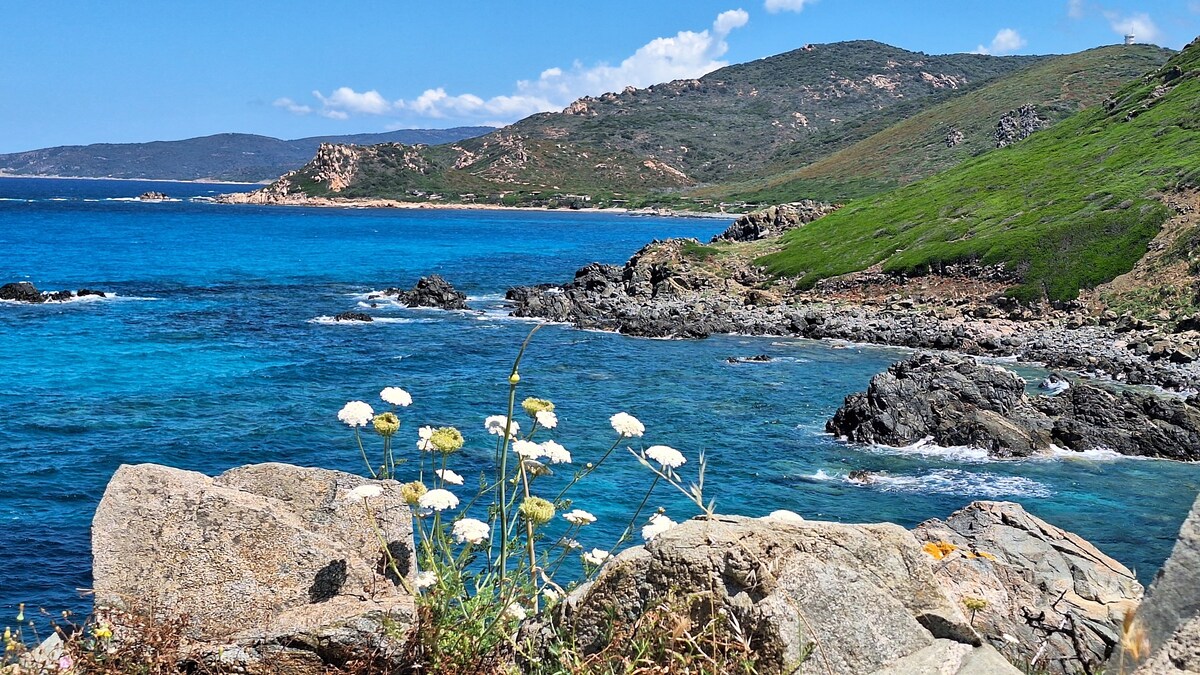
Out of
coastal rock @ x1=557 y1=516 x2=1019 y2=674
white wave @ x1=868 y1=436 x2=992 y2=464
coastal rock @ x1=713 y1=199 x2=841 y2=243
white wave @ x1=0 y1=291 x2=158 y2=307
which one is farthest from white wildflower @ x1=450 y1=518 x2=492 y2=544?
coastal rock @ x1=713 y1=199 x2=841 y2=243

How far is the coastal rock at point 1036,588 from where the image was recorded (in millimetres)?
8344

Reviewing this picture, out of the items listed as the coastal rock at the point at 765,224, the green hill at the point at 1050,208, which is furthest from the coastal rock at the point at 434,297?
the coastal rock at the point at 765,224

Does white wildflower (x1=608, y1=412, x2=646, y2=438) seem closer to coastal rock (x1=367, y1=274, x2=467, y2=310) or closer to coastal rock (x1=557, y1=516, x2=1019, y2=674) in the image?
coastal rock (x1=557, y1=516, x2=1019, y2=674)

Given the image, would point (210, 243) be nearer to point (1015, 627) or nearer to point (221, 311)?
point (221, 311)

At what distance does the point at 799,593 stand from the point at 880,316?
6334 cm

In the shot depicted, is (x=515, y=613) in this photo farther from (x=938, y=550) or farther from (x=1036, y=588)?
(x=1036, y=588)

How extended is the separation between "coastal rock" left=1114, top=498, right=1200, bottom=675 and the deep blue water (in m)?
21.3

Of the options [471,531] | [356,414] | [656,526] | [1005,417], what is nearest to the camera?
[471,531]

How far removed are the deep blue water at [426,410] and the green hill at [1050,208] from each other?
21459 mm

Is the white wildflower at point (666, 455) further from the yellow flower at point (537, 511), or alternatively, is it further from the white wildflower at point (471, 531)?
the white wildflower at point (471, 531)

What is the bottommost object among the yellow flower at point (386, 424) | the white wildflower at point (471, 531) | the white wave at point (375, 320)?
the white wave at point (375, 320)

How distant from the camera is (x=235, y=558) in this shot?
7.26 metres

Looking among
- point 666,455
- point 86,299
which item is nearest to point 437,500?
point 666,455

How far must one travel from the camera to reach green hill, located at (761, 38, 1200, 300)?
224 ft
